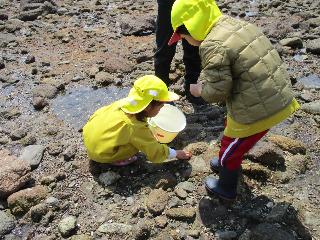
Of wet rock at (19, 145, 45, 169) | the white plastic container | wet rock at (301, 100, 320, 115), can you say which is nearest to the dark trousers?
the white plastic container

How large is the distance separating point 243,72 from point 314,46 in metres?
3.06

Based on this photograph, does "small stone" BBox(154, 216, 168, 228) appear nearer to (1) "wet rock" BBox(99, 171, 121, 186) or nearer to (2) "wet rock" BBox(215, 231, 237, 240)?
(2) "wet rock" BBox(215, 231, 237, 240)

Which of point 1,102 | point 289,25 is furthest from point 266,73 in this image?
point 289,25

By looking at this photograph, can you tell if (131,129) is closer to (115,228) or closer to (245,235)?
(115,228)

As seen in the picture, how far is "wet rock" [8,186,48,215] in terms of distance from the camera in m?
3.30

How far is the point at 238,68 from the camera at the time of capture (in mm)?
2709

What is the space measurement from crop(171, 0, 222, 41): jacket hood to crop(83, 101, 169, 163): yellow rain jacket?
959mm

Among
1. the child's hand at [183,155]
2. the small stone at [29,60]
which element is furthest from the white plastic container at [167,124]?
the small stone at [29,60]

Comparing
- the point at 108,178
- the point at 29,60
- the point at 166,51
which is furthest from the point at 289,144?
the point at 29,60

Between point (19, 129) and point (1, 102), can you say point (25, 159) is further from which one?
point (1, 102)

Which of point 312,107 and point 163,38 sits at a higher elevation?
point 163,38

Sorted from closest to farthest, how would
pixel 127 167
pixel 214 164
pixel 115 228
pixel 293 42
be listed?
pixel 115 228, pixel 214 164, pixel 127 167, pixel 293 42

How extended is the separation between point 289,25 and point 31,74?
3488 mm

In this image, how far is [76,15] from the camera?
6742mm
